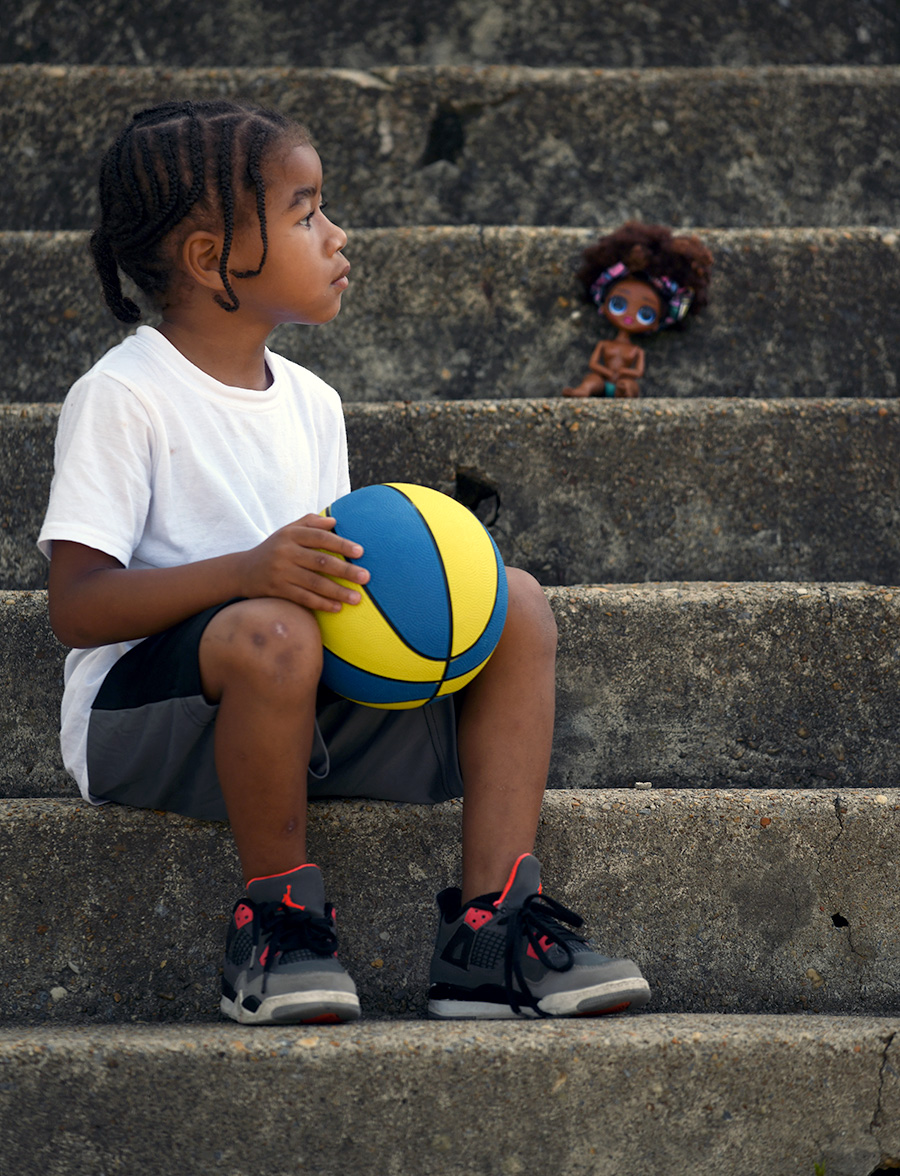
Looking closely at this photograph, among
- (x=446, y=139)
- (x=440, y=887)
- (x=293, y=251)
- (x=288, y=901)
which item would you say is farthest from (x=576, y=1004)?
(x=446, y=139)

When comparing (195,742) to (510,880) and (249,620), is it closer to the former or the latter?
(249,620)

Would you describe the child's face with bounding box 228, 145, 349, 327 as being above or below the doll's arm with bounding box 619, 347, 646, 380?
above

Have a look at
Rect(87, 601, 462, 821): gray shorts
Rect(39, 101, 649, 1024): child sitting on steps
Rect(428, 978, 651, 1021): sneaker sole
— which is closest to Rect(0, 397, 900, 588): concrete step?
Rect(39, 101, 649, 1024): child sitting on steps

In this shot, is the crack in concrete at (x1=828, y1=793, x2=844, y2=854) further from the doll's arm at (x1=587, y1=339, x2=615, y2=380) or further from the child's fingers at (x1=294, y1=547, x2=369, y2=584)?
the doll's arm at (x1=587, y1=339, x2=615, y2=380)

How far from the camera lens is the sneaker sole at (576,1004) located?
167cm

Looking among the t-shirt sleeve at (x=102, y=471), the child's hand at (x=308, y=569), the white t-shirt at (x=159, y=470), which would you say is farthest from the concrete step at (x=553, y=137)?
the child's hand at (x=308, y=569)

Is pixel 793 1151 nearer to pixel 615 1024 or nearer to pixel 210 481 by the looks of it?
pixel 615 1024

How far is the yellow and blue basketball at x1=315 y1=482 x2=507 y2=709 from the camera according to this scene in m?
1.70

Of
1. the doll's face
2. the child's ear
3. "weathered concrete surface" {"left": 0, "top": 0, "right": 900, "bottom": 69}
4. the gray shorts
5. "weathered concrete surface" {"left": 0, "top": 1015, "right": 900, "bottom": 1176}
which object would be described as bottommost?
"weathered concrete surface" {"left": 0, "top": 1015, "right": 900, "bottom": 1176}

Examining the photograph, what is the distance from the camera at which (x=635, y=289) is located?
10.0 feet

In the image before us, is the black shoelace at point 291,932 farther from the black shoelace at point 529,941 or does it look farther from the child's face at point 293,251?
the child's face at point 293,251

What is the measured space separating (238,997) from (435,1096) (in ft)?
1.08

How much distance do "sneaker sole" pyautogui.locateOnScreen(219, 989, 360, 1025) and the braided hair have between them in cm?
115

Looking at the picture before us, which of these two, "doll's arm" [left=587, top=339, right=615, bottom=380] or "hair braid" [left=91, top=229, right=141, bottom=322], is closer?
"hair braid" [left=91, top=229, right=141, bottom=322]
